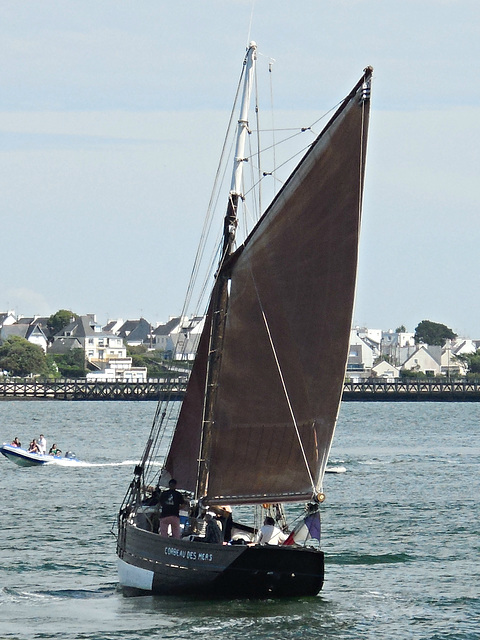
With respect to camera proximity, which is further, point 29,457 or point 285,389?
point 29,457

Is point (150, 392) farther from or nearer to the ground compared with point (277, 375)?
farther from the ground

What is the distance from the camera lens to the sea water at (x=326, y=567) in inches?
1056

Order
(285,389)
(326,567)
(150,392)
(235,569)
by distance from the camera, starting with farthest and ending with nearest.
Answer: (150,392)
(326,567)
(285,389)
(235,569)

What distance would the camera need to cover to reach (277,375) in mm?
28188

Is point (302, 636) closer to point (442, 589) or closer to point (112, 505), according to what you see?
point (442, 589)

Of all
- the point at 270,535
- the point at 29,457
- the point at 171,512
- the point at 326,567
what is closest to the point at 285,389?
the point at 270,535

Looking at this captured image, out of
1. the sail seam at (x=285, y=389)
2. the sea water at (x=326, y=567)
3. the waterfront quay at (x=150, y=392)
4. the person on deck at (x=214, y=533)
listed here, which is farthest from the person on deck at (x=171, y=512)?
the waterfront quay at (x=150, y=392)

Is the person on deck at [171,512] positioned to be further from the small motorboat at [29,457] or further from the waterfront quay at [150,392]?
the waterfront quay at [150,392]

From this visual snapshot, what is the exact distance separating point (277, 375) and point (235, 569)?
14.3ft

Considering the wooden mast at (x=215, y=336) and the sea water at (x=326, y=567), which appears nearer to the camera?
the sea water at (x=326, y=567)

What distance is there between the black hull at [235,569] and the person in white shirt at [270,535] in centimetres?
96

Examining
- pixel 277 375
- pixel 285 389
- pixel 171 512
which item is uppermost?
pixel 277 375

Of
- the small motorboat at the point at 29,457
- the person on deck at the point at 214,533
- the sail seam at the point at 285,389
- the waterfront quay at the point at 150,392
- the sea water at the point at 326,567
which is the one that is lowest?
the sea water at the point at 326,567

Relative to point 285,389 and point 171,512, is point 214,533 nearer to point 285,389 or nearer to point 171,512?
point 171,512
